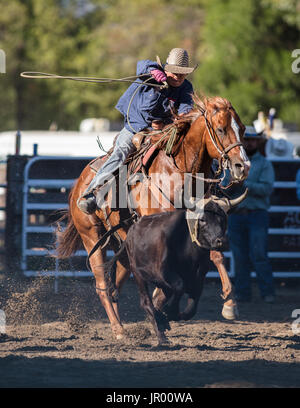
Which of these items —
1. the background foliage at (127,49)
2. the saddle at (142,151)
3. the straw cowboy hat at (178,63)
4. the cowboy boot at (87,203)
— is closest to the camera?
the straw cowboy hat at (178,63)

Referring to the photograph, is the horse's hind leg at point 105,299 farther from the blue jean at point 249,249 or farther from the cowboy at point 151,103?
the blue jean at point 249,249

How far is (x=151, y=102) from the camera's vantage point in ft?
21.7

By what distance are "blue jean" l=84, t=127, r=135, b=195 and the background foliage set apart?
1996 cm

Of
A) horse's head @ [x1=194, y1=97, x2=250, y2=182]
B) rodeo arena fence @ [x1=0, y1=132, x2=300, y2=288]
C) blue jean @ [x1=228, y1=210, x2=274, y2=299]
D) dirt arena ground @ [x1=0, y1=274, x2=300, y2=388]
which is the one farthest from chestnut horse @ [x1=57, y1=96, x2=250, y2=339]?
rodeo arena fence @ [x1=0, y1=132, x2=300, y2=288]

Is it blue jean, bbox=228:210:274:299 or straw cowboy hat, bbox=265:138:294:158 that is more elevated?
straw cowboy hat, bbox=265:138:294:158

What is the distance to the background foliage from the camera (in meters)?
28.5

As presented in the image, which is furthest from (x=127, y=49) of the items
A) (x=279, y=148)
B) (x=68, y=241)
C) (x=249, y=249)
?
(x=68, y=241)

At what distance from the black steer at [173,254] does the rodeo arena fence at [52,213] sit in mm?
3420

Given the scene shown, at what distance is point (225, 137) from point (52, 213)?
4.51 meters

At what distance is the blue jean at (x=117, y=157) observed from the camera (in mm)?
6879

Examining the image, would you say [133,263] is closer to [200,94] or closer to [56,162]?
[200,94]

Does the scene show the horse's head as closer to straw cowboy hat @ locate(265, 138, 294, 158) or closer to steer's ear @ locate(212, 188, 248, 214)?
steer's ear @ locate(212, 188, 248, 214)

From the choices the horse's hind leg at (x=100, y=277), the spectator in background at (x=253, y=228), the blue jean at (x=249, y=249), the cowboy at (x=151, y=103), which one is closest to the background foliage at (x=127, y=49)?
the spectator in background at (x=253, y=228)

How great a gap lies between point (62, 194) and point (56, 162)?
2.34ft
